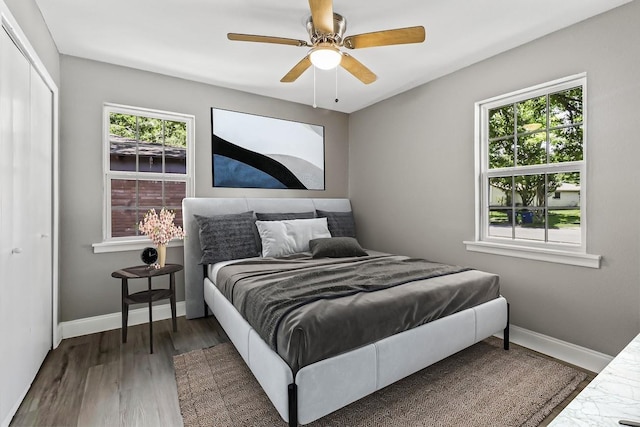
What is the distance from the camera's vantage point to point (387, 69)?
10.5 ft

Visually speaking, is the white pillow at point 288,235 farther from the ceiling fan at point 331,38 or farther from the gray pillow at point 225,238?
the ceiling fan at point 331,38

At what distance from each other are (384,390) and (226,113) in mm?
3168

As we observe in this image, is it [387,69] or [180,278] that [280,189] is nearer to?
[180,278]

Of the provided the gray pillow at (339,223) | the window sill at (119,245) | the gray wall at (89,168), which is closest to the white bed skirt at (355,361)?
the window sill at (119,245)

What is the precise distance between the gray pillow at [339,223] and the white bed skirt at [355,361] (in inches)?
68.3

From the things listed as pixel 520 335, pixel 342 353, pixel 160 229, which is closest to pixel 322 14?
pixel 342 353

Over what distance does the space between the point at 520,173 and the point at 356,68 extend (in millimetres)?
1699

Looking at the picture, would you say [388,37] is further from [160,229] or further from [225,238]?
[160,229]

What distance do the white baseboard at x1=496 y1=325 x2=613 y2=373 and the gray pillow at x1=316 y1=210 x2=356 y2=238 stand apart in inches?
73.7

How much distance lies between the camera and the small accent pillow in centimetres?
319

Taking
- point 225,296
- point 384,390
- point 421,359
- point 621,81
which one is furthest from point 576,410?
point 621,81

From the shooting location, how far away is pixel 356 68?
248 cm

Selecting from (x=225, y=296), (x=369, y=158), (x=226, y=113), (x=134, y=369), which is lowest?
(x=134, y=369)

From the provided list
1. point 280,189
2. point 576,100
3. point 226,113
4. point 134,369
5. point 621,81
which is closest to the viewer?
point 621,81
